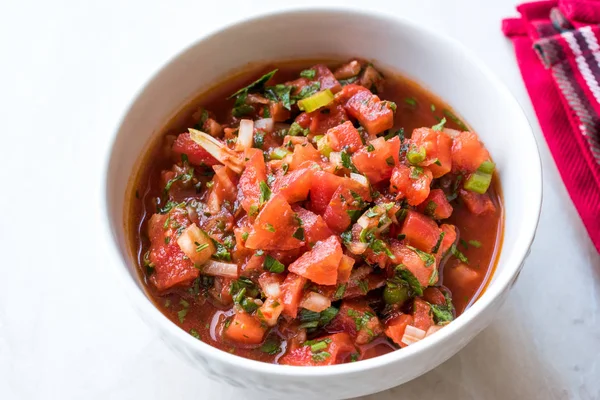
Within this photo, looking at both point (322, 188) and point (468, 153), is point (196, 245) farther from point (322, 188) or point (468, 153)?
point (468, 153)

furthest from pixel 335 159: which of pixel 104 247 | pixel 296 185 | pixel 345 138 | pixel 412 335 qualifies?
pixel 104 247

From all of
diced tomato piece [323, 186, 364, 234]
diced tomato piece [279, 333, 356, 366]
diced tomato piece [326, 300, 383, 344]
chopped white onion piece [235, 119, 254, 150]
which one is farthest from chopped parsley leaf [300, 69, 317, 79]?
diced tomato piece [279, 333, 356, 366]

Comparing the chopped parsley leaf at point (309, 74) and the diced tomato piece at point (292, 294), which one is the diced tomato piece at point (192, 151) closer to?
the chopped parsley leaf at point (309, 74)

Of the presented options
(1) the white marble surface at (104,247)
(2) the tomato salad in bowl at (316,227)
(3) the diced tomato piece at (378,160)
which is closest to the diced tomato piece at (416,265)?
(2) the tomato salad in bowl at (316,227)

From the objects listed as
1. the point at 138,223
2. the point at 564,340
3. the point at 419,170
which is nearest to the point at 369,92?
the point at 419,170

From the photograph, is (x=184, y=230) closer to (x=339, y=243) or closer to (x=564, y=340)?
(x=339, y=243)
